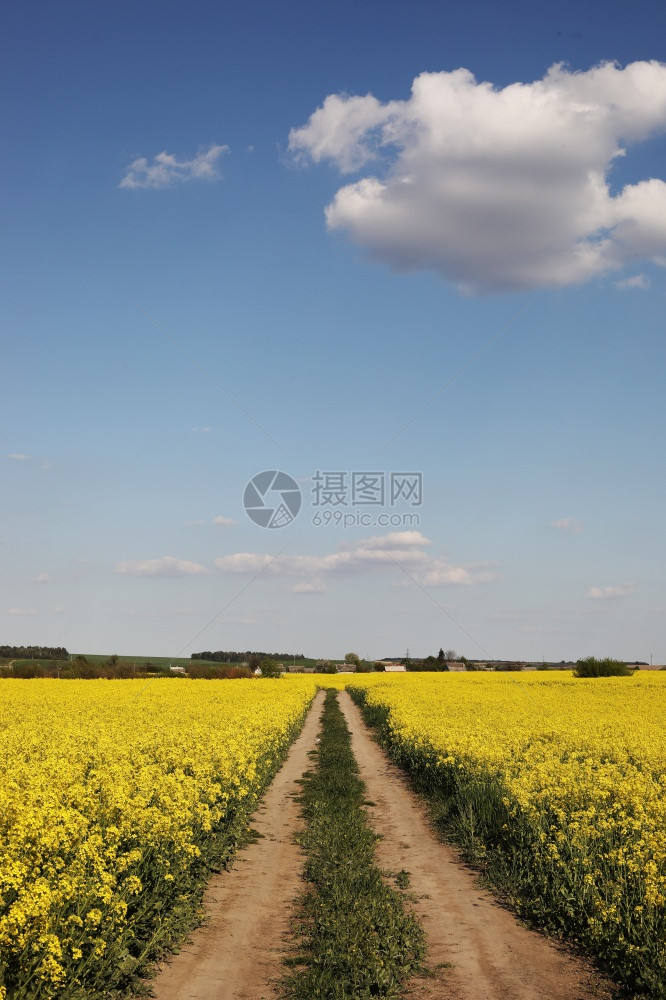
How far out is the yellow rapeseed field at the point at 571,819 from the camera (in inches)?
313

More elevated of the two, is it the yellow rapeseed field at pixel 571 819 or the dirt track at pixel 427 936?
the yellow rapeseed field at pixel 571 819

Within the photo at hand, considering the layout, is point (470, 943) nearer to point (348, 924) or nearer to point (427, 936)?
point (427, 936)

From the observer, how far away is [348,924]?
328 inches

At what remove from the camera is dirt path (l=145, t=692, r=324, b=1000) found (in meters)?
7.26

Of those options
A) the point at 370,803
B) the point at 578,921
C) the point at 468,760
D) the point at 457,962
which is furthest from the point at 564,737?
the point at 457,962

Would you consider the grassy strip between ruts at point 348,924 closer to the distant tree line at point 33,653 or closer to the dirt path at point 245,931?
the dirt path at point 245,931

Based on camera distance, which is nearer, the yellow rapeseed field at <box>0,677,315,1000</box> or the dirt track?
the yellow rapeseed field at <box>0,677,315,1000</box>

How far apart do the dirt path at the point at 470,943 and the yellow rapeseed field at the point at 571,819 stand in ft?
1.31

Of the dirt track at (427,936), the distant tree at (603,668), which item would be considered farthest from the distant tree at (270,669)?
the dirt track at (427,936)

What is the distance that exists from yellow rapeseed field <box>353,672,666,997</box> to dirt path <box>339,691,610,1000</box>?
40cm

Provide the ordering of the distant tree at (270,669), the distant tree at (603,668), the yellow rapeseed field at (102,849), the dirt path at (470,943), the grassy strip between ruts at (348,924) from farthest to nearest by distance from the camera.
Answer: the distant tree at (270,669) < the distant tree at (603,668) < the dirt path at (470,943) < the grassy strip between ruts at (348,924) < the yellow rapeseed field at (102,849)

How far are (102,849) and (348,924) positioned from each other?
2.89m

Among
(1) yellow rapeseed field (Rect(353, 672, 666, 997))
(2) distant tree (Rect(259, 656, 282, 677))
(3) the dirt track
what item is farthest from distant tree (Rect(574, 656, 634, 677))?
(3) the dirt track

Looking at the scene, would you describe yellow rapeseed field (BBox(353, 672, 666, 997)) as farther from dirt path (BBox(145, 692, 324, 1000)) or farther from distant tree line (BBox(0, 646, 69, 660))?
distant tree line (BBox(0, 646, 69, 660))
